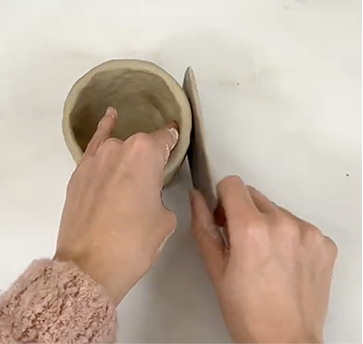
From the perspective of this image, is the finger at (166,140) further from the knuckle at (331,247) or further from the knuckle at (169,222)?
the knuckle at (331,247)

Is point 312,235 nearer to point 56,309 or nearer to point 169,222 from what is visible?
point 169,222

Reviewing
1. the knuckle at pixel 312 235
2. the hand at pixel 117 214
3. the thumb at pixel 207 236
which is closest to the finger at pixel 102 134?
the hand at pixel 117 214

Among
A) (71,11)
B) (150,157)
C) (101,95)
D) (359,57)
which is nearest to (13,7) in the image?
(71,11)

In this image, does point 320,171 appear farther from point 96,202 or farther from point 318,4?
point 96,202

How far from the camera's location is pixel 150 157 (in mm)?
622

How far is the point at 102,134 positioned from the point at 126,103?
0.10 meters

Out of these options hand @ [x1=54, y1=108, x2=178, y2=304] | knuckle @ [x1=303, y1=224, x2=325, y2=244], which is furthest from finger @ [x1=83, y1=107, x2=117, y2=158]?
knuckle @ [x1=303, y1=224, x2=325, y2=244]

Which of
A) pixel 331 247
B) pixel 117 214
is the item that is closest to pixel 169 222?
pixel 117 214

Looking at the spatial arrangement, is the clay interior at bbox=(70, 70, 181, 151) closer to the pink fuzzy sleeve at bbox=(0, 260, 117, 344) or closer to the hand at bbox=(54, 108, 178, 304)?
the hand at bbox=(54, 108, 178, 304)

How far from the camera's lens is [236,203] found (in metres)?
0.65

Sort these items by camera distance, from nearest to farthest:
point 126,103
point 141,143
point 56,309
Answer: point 56,309 → point 141,143 → point 126,103

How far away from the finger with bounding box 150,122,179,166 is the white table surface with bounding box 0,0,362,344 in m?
0.11

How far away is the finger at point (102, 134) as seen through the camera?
651mm

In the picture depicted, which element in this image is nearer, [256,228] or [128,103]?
[256,228]
